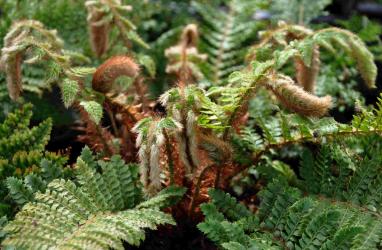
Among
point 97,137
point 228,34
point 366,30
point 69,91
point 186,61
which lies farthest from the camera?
point 228,34

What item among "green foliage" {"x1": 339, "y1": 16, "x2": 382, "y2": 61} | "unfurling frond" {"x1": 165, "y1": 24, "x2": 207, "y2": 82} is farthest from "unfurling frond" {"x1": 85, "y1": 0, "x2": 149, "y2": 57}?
"green foliage" {"x1": 339, "y1": 16, "x2": 382, "y2": 61}

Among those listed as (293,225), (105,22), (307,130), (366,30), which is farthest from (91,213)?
(366,30)

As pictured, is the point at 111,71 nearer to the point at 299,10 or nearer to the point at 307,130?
the point at 307,130

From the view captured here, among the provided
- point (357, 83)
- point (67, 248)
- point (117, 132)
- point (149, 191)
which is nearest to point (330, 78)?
point (357, 83)

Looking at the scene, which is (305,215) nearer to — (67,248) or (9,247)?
(67,248)

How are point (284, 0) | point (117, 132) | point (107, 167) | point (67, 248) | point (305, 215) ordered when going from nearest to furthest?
point (67, 248)
point (305, 215)
point (107, 167)
point (117, 132)
point (284, 0)

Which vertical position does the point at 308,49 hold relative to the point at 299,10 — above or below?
above
